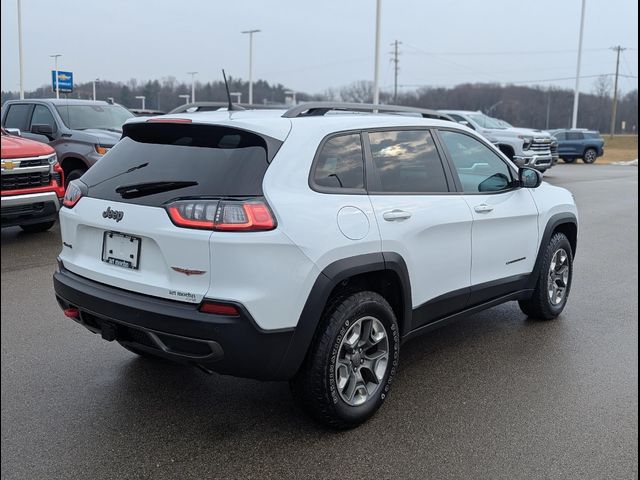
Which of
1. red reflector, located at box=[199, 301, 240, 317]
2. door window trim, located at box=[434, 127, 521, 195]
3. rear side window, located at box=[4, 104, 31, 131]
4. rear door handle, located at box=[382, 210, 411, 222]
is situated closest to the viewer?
red reflector, located at box=[199, 301, 240, 317]

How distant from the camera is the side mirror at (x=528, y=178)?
500 centimetres

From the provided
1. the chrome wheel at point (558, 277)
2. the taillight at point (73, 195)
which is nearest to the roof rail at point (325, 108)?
the taillight at point (73, 195)

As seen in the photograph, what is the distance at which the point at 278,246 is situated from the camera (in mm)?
3115

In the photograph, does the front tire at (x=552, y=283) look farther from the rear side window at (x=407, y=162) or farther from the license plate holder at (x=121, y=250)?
the license plate holder at (x=121, y=250)

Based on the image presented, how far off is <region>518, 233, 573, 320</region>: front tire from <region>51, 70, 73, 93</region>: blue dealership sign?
7769 mm

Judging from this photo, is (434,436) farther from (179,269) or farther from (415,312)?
(179,269)

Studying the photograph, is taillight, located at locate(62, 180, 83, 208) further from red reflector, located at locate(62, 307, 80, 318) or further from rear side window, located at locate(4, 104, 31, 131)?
rear side window, located at locate(4, 104, 31, 131)

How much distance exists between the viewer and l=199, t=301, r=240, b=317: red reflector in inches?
120

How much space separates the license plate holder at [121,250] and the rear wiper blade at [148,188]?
23cm

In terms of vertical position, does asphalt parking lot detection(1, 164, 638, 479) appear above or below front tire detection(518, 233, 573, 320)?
below

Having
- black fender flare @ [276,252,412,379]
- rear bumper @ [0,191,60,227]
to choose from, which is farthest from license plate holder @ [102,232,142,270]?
rear bumper @ [0,191,60,227]

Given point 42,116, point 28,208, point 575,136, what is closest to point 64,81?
point 42,116

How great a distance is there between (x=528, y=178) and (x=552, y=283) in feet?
3.60

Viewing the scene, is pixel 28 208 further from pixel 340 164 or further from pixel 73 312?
pixel 340 164
